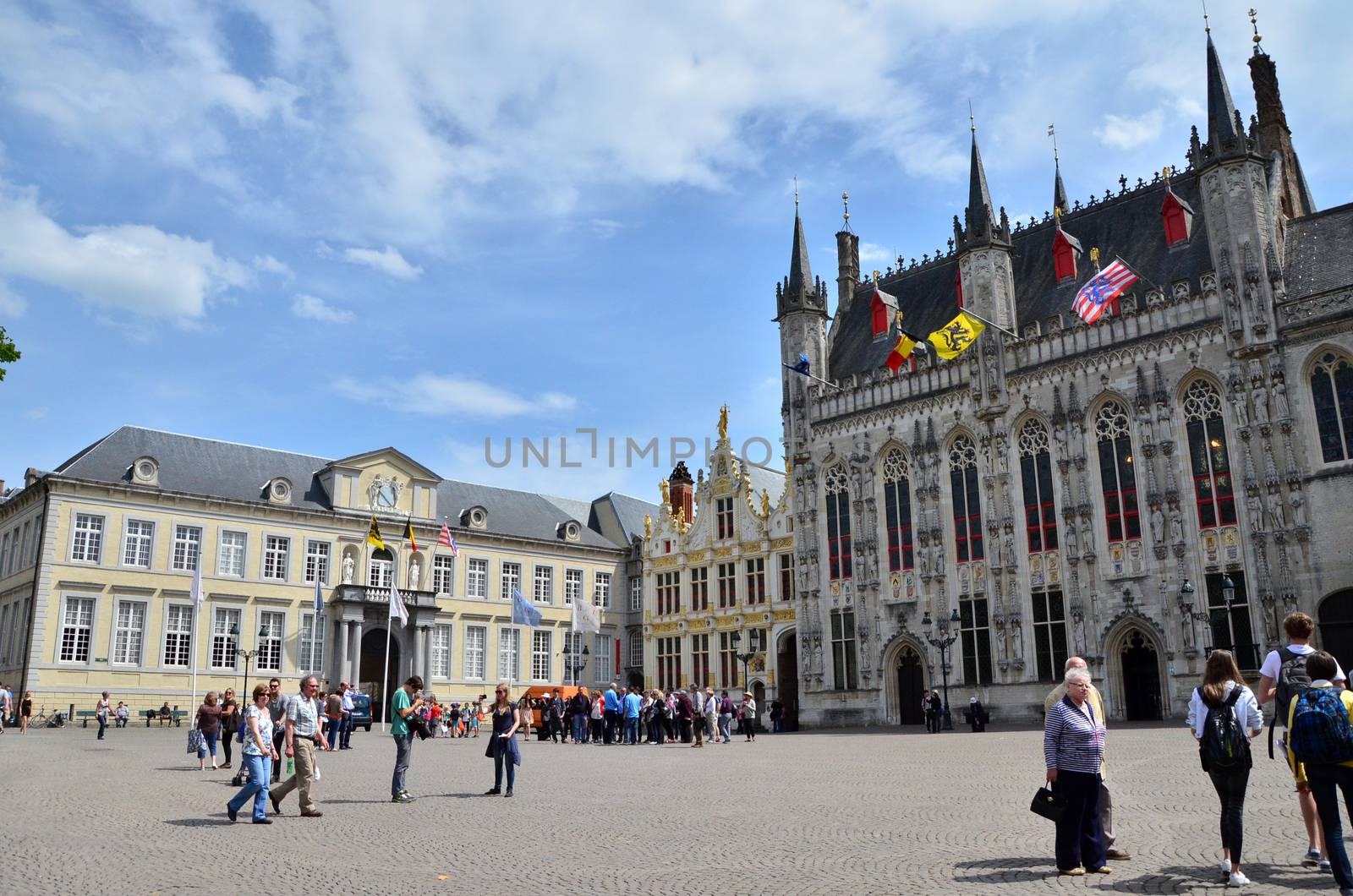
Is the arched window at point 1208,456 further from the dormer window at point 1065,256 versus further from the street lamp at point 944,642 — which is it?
the street lamp at point 944,642

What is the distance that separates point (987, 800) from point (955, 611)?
23.5m

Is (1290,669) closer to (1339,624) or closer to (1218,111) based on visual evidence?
(1339,624)

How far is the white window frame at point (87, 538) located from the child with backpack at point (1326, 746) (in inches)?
1907

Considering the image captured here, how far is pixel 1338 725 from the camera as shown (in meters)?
7.67

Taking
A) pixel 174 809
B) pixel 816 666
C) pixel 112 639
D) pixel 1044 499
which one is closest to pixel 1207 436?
pixel 1044 499

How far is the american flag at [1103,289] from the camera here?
35438mm

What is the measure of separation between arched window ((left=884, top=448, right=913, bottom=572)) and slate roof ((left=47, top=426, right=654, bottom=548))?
23909 millimetres

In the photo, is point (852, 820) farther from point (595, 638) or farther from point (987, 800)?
point (595, 638)

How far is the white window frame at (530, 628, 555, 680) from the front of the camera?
58.8 meters

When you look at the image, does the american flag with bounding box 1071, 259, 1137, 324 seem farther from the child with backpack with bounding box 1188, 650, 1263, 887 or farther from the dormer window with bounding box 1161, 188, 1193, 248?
the child with backpack with bounding box 1188, 650, 1263, 887

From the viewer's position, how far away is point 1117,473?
3734 centimetres

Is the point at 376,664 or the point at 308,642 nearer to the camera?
the point at 308,642

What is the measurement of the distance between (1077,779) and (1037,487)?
32.4 meters

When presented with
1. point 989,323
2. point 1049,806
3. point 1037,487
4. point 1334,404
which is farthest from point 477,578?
point 1049,806
